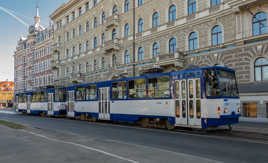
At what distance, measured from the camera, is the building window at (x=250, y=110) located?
1951 cm

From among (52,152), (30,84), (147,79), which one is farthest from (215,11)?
(30,84)

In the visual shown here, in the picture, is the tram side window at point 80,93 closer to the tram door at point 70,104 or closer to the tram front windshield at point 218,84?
the tram door at point 70,104

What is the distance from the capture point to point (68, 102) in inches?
954

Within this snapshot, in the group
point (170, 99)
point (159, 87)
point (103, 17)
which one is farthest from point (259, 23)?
point (103, 17)

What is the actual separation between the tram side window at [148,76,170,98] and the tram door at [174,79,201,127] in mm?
685

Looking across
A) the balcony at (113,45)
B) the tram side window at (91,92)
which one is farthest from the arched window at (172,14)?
the tram side window at (91,92)

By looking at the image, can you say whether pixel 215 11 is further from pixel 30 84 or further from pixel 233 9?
pixel 30 84

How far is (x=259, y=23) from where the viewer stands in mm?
19500

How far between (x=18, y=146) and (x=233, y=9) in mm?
18941

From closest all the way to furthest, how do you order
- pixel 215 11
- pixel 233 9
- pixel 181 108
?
1. pixel 181 108
2. pixel 233 9
3. pixel 215 11

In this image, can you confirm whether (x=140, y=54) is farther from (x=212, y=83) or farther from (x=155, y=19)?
Result: (x=212, y=83)

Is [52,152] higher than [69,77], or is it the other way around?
[69,77]

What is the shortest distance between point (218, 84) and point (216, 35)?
11.8m

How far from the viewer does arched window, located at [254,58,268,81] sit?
19.0 m
